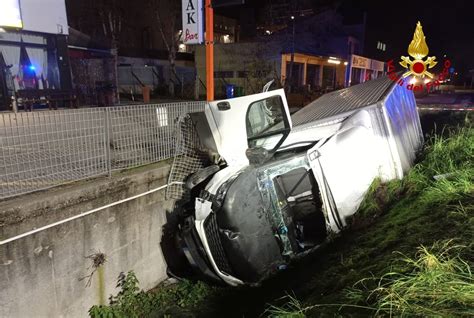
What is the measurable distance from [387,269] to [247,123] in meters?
2.31

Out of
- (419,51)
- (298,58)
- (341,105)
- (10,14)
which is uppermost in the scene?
(10,14)

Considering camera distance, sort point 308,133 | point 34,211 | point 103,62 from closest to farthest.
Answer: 1. point 34,211
2. point 308,133
3. point 103,62

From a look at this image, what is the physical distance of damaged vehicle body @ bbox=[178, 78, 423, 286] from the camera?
3.79 m

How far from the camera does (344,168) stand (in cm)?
427

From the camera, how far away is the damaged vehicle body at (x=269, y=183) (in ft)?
12.5

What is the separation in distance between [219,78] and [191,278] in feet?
66.9

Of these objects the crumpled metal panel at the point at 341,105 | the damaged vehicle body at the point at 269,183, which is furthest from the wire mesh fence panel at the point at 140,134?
the crumpled metal panel at the point at 341,105

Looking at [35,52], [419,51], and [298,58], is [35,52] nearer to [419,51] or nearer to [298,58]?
[419,51]

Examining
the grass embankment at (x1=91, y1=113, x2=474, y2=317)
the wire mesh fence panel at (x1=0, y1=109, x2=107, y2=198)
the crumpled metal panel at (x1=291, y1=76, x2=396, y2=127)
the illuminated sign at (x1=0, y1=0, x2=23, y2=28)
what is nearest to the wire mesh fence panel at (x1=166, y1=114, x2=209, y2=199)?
the wire mesh fence panel at (x1=0, y1=109, x2=107, y2=198)

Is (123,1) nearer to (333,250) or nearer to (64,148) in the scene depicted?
(64,148)

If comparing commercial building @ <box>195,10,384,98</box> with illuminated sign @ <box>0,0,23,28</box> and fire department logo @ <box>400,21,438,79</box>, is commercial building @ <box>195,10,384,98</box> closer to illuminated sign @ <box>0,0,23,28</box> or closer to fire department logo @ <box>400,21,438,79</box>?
fire department logo @ <box>400,21,438,79</box>

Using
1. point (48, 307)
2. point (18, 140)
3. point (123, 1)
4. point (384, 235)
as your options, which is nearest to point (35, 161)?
point (18, 140)

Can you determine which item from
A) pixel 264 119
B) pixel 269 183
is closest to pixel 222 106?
pixel 264 119

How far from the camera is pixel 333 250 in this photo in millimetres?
3863
